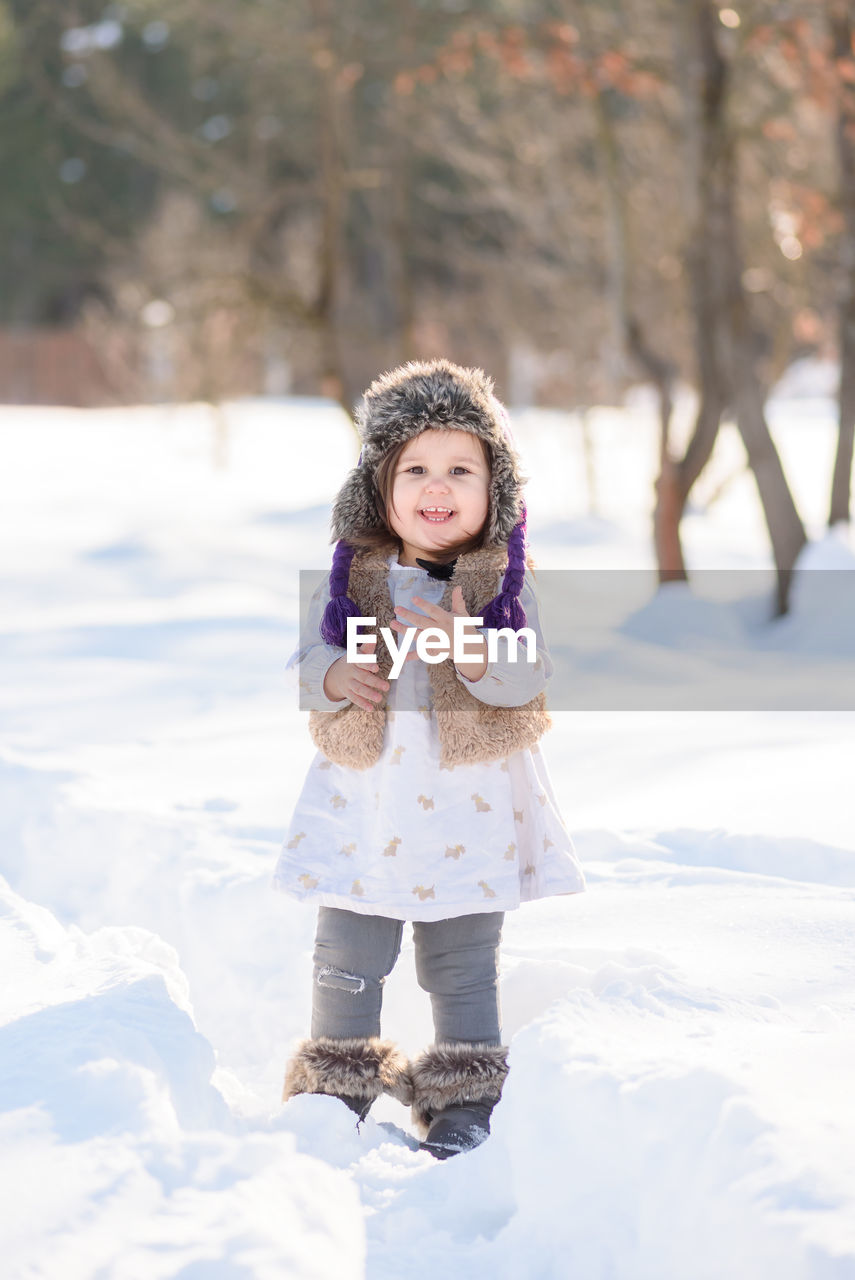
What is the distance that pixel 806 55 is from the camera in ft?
21.6

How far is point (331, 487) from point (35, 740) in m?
9.88

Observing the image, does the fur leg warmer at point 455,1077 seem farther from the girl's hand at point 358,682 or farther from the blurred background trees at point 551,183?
the blurred background trees at point 551,183

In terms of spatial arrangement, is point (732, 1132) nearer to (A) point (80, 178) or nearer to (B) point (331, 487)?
(B) point (331, 487)

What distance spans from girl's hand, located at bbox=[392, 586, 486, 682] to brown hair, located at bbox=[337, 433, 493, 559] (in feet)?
0.40

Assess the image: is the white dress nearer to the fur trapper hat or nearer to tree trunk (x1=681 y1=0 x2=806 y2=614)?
the fur trapper hat

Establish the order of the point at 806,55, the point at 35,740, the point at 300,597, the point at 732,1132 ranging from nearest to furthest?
the point at 732,1132, the point at 35,740, the point at 806,55, the point at 300,597

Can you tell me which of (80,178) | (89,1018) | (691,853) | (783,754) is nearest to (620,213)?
(783,754)

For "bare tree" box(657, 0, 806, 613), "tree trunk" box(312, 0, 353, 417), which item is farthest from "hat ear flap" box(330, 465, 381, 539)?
"tree trunk" box(312, 0, 353, 417)

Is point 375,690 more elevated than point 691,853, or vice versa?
point 375,690

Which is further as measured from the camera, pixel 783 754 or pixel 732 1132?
pixel 783 754

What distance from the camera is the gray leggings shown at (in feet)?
7.66

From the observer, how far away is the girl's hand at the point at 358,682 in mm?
2225

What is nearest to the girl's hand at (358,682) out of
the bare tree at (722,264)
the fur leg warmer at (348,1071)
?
the fur leg warmer at (348,1071)

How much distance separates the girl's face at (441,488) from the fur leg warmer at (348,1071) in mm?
851
